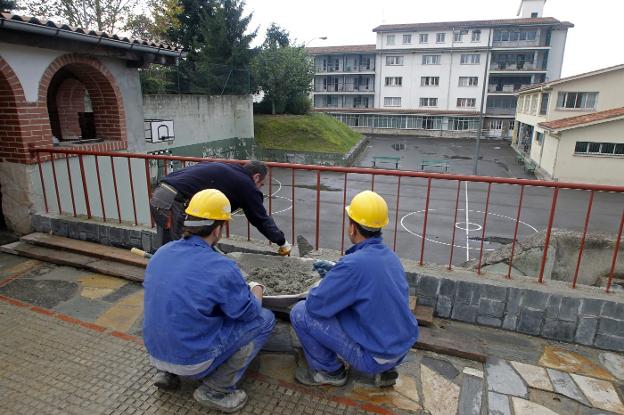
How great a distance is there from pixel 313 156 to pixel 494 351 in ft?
82.4

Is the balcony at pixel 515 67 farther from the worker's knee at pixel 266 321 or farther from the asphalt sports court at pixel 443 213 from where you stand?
the worker's knee at pixel 266 321

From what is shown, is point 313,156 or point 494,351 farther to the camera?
point 313,156

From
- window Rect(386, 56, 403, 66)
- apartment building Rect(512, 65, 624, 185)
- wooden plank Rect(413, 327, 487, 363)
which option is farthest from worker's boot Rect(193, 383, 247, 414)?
window Rect(386, 56, 403, 66)

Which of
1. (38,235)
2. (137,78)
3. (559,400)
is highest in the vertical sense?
(137,78)

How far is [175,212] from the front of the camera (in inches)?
146

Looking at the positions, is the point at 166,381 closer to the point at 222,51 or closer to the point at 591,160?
the point at 222,51

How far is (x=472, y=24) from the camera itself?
44062mm

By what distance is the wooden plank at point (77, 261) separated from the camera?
4742 mm

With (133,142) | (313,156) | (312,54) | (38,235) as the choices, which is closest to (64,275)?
(38,235)

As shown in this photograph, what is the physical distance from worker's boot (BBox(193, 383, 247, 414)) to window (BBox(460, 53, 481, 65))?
162 ft

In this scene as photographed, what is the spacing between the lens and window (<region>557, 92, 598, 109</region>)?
2681 cm

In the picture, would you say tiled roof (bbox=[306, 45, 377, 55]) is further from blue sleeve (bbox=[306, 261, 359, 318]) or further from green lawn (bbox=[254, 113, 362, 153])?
blue sleeve (bbox=[306, 261, 359, 318])

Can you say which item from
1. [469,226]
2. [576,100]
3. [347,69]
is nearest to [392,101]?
[347,69]

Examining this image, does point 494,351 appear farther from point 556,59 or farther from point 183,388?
point 556,59
